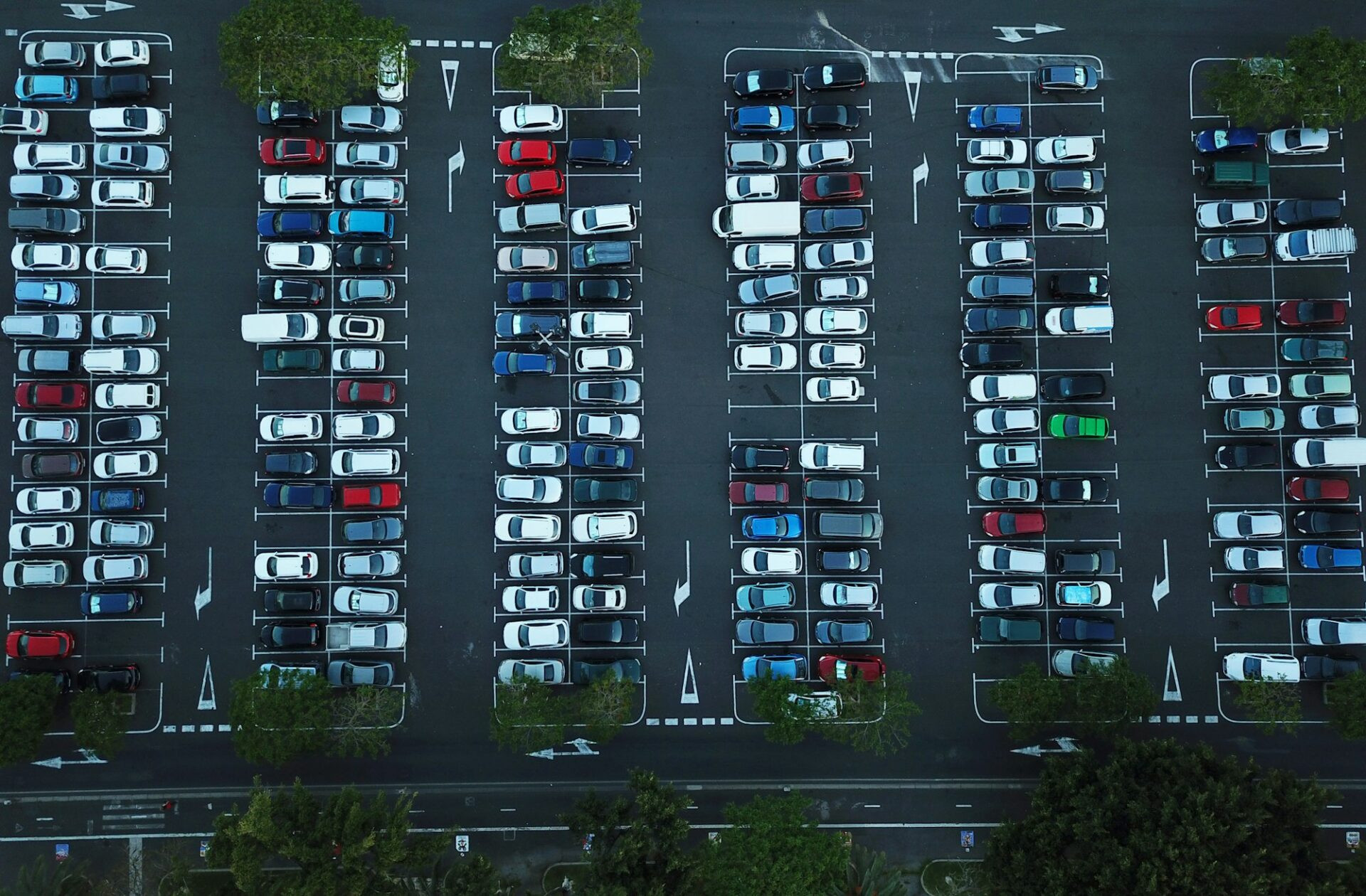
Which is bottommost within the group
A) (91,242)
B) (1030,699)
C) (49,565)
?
(1030,699)

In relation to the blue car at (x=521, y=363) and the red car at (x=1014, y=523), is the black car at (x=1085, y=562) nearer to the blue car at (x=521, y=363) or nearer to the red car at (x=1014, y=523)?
the red car at (x=1014, y=523)

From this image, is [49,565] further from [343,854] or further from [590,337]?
[590,337]

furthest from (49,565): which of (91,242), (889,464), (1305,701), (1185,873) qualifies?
(1305,701)

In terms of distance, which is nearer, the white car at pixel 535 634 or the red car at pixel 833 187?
the white car at pixel 535 634

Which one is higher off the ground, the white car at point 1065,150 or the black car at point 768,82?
the black car at point 768,82

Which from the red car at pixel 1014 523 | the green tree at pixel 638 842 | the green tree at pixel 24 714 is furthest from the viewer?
the red car at pixel 1014 523

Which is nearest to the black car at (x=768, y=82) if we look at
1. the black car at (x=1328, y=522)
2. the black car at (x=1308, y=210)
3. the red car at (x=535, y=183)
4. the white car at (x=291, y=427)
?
the red car at (x=535, y=183)
